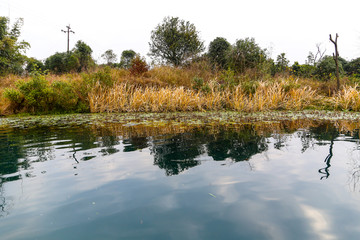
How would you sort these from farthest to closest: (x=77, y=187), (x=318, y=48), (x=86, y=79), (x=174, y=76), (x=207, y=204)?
(x=318, y=48), (x=174, y=76), (x=86, y=79), (x=77, y=187), (x=207, y=204)

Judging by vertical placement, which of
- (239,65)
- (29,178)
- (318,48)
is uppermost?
(318,48)

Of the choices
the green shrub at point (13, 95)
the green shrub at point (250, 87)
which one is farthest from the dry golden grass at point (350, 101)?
the green shrub at point (13, 95)

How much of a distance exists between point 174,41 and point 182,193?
18.8 meters

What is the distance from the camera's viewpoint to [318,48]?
65.4 feet

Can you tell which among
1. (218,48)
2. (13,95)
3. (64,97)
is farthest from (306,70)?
(13,95)

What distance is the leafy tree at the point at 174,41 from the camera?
62.4 feet

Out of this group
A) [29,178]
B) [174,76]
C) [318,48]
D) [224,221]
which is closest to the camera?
[224,221]

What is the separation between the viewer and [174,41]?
1903 cm

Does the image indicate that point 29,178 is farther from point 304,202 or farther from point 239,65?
point 239,65

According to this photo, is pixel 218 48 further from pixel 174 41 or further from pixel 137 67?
pixel 137 67

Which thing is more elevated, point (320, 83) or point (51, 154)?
point (320, 83)

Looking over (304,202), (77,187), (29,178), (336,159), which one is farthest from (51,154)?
(336,159)

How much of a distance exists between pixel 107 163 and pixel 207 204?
4.75ft

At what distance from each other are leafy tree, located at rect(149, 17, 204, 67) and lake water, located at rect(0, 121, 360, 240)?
16.8 m
